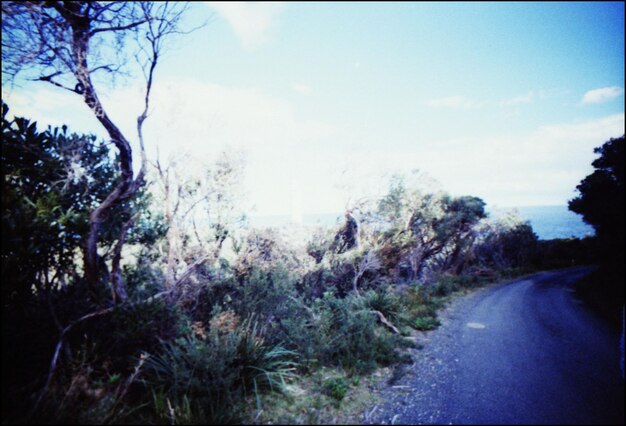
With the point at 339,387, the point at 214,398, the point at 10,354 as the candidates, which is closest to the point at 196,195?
the point at 10,354

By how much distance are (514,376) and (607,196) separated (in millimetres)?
4280

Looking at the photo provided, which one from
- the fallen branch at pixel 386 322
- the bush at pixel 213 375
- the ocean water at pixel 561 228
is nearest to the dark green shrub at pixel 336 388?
the bush at pixel 213 375

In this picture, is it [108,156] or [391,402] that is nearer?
[391,402]

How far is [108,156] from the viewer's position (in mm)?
5695

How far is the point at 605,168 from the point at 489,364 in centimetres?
525

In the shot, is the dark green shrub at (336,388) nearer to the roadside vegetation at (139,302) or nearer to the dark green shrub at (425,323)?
the roadside vegetation at (139,302)

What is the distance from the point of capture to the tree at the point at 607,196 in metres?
4.70

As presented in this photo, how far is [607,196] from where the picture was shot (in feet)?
16.7

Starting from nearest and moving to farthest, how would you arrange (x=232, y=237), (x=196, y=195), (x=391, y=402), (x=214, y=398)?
(x=214, y=398) → (x=391, y=402) → (x=196, y=195) → (x=232, y=237)

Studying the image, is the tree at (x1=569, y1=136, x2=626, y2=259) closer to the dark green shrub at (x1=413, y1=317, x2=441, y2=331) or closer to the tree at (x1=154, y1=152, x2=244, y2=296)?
the dark green shrub at (x1=413, y1=317, x2=441, y2=331)

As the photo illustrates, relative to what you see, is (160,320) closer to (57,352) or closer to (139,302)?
(139,302)

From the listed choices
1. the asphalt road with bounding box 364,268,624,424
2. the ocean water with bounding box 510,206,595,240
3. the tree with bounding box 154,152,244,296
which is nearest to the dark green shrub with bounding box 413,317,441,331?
the asphalt road with bounding box 364,268,624,424

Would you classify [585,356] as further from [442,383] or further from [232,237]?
[232,237]

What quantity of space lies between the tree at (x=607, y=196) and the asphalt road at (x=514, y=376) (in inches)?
102
